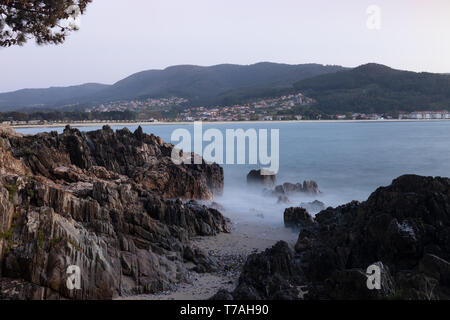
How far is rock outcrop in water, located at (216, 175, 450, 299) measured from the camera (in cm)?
802

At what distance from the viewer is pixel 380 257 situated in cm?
1030

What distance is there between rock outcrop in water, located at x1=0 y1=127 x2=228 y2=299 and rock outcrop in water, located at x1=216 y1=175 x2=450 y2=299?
2.47m

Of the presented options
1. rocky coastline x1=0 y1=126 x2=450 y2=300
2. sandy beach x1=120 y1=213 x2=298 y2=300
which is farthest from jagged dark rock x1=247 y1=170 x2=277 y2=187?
rocky coastline x1=0 y1=126 x2=450 y2=300

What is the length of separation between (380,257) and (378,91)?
117774 mm

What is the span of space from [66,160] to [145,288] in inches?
437

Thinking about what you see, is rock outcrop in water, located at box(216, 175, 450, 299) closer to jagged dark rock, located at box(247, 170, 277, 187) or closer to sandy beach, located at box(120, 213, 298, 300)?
sandy beach, located at box(120, 213, 298, 300)

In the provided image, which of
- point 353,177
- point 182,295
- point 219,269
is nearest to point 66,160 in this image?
point 219,269

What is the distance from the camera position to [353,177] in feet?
114

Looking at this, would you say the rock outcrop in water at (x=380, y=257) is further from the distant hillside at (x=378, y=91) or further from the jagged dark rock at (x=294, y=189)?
the distant hillside at (x=378, y=91)

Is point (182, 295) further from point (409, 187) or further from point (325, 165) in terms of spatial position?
point (325, 165)

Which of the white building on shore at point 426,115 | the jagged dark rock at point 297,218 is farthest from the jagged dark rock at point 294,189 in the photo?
the white building on shore at point 426,115

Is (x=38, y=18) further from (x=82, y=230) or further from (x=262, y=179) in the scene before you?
(x=262, y=179)

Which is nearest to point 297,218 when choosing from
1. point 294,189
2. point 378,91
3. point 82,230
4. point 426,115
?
point 294,189

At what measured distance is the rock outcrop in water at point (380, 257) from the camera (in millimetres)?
8016
